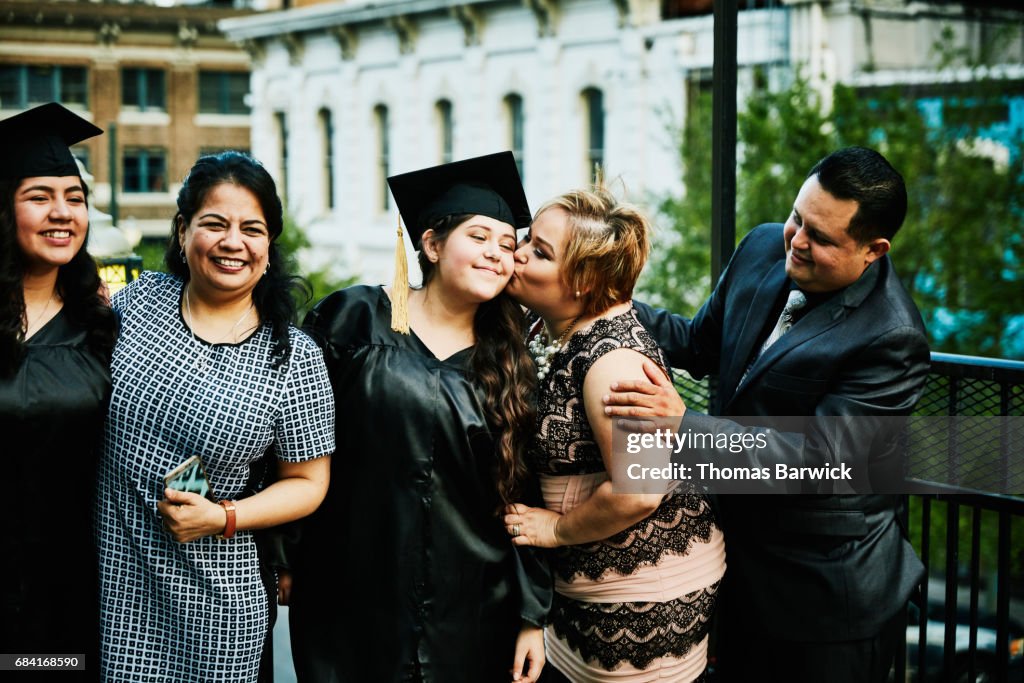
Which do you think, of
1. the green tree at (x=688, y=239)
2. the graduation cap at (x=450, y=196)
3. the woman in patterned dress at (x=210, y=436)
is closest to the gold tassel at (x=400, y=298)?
the graduation cap at (x=450, y=196)

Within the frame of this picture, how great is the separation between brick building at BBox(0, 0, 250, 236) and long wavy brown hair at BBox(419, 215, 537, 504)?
1320 inches

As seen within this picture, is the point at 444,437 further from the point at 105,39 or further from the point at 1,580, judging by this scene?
the point at 105,39

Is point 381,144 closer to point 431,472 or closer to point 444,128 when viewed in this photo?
point 444,128

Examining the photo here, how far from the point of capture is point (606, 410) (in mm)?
2906

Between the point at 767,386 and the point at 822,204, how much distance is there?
22.9 inches

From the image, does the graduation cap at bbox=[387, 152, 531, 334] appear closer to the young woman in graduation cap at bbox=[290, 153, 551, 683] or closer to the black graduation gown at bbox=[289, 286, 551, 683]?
the young woman in graduation cap at bbox=[290, 153, 551, 683]

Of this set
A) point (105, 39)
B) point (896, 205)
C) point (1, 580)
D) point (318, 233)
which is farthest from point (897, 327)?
point (105, 39)

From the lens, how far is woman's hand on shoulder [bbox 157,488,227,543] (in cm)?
275

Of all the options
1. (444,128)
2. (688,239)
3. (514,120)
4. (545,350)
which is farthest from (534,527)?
(444,128)

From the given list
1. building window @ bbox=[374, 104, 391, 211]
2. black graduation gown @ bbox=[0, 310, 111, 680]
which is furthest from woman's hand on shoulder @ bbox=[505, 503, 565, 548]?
building window @ bbox=[374, 104, 391, 211]

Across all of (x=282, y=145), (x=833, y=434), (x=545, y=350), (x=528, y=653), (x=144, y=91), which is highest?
(x=144, y=91)

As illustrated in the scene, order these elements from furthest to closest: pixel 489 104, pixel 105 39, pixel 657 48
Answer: pixel 105 39, pixel 489 104, pixel 657 48

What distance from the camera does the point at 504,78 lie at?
2584 cm

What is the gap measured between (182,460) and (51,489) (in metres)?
0.41
